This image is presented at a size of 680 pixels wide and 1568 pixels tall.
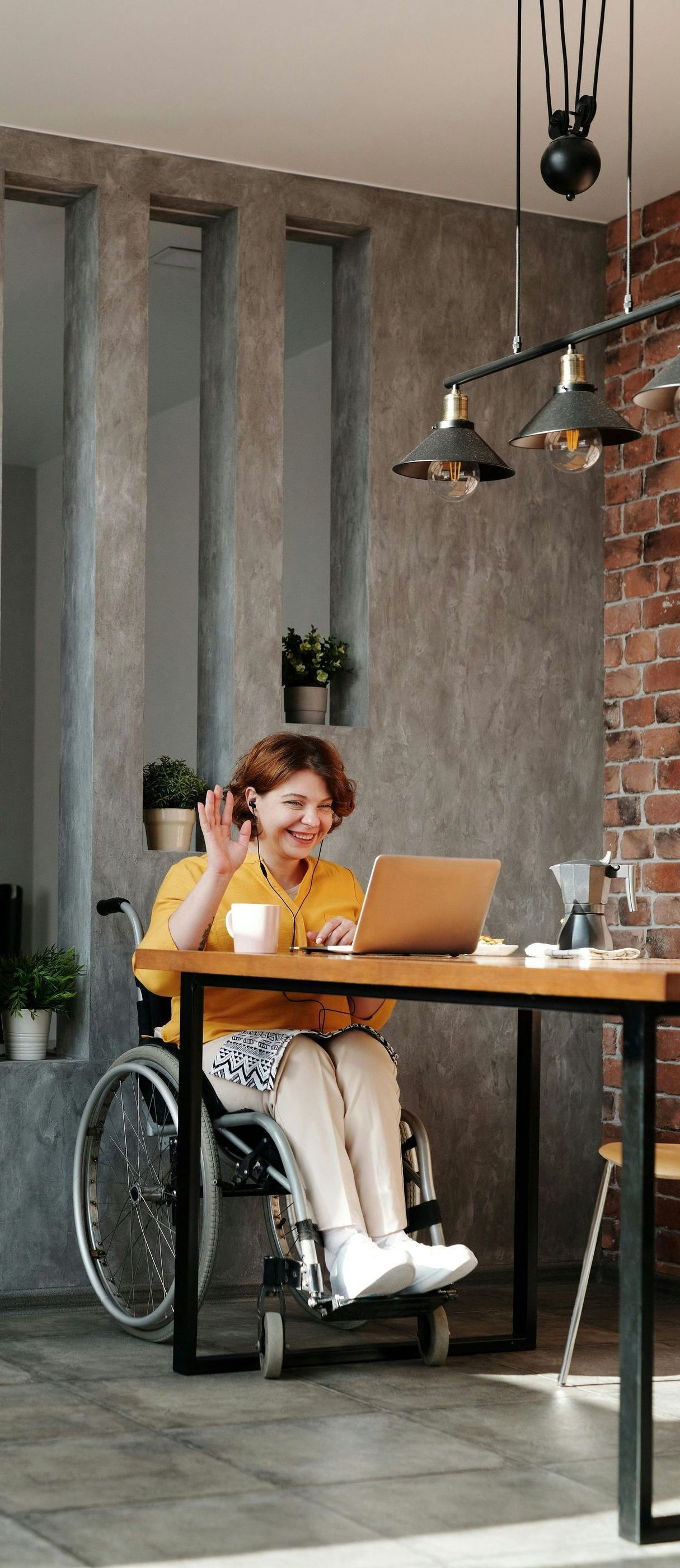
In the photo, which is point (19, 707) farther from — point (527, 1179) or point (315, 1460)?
point (315, 1460)

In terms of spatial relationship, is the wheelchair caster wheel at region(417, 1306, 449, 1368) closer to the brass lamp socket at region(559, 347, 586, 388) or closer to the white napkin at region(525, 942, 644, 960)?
the white napkin at region(525, 942, 644, 960)

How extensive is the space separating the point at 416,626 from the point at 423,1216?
65.7 inches

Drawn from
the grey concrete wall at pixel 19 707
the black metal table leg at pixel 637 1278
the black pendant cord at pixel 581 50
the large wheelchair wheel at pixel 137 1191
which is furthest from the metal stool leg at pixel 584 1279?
the grey concrete wall at pixel 19 707

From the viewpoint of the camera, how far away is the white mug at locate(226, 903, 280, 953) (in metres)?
3.08

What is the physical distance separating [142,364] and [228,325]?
27 centimetres

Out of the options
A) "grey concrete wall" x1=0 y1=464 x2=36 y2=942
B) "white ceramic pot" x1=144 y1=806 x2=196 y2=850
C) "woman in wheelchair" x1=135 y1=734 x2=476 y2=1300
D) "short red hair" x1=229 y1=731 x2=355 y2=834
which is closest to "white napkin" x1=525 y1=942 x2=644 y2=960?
"woman in wheelchair" x1=135 y1=734 x2=476 y2=1300

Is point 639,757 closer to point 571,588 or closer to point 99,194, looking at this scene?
point 571,588

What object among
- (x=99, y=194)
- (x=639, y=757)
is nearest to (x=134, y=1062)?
(x=639, y=757)

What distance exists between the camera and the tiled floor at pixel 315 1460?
224 cm

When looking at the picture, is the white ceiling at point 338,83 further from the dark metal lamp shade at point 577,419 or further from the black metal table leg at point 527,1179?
the black metal table leg at point 527,1179

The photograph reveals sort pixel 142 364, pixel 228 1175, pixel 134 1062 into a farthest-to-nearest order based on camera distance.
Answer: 1. pixel 142 364
2. pixel 228 1175
3. pixel 134 1062

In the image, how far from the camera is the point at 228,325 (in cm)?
429

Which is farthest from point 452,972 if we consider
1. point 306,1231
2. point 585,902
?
point 306,1231

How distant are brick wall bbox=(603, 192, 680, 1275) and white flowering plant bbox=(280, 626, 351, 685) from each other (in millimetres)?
774
